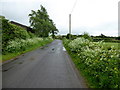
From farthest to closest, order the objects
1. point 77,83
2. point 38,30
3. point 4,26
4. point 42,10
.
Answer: point 42,10 → point 38,30 → point 4,26 → point 77,83

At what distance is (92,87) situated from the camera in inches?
201

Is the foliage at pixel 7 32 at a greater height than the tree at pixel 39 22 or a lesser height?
lesser

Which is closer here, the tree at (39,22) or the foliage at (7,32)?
the foliage at (7,32)

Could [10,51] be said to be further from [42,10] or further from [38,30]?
[42,10]

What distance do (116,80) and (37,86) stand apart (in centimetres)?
304

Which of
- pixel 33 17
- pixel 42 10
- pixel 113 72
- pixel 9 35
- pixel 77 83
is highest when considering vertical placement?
pixel 42 10

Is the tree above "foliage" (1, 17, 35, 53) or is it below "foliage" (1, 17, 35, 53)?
above

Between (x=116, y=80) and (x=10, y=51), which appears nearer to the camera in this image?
(x=116, y=80)

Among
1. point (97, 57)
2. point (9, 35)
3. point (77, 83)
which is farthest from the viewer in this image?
point (9, 35)

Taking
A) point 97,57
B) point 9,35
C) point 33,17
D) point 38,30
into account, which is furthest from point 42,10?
point 97,57

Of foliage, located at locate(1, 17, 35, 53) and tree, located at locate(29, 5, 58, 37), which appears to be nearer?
foliage, located at locate(1, 17, 35, 53)

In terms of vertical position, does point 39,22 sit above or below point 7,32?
above

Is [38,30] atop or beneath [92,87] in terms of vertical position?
Answer: atop

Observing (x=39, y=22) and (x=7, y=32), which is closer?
(x=7, y=32)
